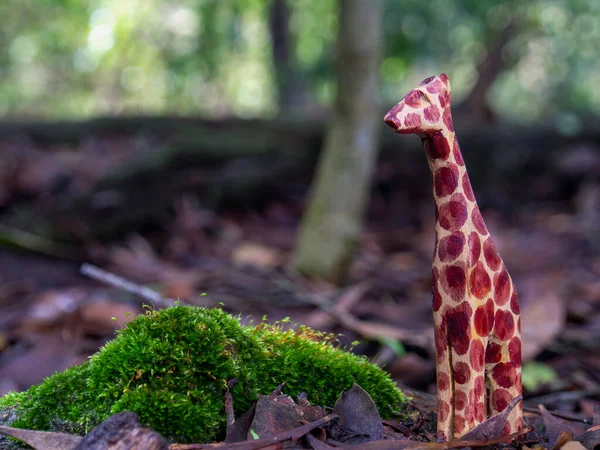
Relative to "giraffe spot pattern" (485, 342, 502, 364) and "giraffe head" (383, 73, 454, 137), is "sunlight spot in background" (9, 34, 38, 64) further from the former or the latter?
"giraffe spot pattern" (485, 342, 502, 364)

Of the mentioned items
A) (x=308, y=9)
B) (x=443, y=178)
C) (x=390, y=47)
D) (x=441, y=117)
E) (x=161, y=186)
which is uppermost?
(x=308, y=9)

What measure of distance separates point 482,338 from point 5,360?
2.72 metres

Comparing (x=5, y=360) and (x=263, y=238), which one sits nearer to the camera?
(x=5, y=360)

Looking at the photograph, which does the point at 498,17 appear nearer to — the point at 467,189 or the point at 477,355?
the point at 467,189

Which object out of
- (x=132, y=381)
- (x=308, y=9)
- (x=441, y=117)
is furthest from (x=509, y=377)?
(x=308, y=9)

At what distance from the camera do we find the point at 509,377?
6.37 feet

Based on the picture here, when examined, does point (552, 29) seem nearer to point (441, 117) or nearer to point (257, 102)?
point (441, 117)

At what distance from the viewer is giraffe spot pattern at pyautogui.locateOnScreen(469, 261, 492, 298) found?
5.98ft

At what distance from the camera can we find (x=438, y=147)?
1820 millimetres

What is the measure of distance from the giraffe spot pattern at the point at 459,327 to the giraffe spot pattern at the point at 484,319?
3cm

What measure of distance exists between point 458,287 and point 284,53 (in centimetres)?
744

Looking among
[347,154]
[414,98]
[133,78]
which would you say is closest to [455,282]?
[414,98]

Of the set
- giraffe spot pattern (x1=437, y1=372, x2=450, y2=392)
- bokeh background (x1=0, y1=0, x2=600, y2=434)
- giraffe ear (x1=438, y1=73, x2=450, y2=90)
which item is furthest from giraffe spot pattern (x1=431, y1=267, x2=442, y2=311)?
bokeh background (x1=0, y1=0, x2=600, y2=434)

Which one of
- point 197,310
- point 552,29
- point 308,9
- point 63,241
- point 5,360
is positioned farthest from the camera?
point 308,9
